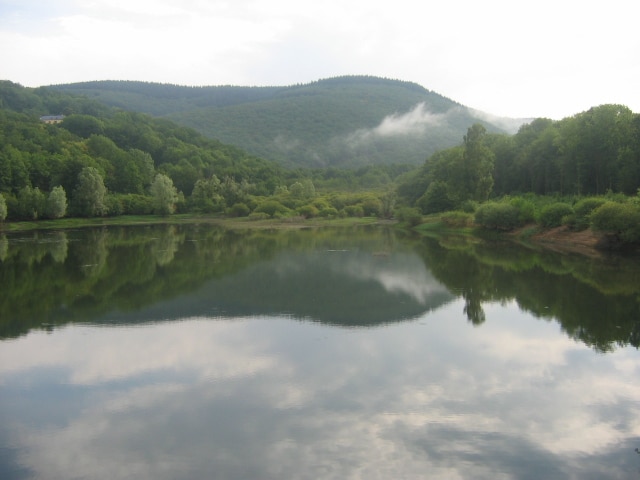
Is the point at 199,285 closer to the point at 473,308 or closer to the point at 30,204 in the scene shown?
the point at 473,308

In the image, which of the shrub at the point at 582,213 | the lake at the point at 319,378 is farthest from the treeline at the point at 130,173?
the lake at the point at 319,378

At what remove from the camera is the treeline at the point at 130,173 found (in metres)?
82.1

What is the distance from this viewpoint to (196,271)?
29.3 meters

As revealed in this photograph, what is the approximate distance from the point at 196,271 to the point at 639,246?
28819 millimetres

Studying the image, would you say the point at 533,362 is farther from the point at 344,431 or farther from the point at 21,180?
the point at 21,180

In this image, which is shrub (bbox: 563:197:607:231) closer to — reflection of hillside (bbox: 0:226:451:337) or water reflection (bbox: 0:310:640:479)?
reflection of hillside (bbox: 0:226:451:337)

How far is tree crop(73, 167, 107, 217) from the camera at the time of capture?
82188 millimetres

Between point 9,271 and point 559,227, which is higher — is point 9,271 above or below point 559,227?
below

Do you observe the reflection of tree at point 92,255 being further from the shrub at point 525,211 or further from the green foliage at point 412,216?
the green foliage at point 412,216

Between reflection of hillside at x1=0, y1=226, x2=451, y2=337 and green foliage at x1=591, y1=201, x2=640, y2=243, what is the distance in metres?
13.6

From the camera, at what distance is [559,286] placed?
24.5 m

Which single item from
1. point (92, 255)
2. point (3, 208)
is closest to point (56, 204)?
point (3, 208)

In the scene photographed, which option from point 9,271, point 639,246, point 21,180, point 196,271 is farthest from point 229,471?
point 21,180

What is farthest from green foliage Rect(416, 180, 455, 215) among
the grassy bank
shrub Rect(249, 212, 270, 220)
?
shrub Rect(249, 212, 270, 220)
